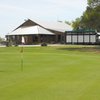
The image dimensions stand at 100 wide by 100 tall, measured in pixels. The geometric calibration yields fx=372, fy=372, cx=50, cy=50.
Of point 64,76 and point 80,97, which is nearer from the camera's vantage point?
point 80,97

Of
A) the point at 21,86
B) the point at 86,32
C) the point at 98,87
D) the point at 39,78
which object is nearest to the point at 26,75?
the point at 39,78

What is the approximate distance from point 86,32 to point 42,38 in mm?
12969

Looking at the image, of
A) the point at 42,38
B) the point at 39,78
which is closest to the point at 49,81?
the point at 39,78

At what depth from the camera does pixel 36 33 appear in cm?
8681

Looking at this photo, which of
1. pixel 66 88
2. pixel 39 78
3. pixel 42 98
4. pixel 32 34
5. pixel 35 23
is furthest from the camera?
pixel 35 23

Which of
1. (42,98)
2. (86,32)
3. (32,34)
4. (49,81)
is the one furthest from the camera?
(32,34)

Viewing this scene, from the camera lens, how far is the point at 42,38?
3533 inches

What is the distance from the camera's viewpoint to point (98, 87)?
15203 mm

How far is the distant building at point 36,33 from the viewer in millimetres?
88425

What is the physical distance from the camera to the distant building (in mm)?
88425

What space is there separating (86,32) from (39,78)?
64.2 metres

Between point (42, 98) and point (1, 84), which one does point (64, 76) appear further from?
point (42, 98)

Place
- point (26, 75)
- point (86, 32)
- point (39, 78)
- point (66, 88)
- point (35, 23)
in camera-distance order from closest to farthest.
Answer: point (66, 88) < point (39, 78) < point (26, 75) < point (86, 32) < point (35, 23)

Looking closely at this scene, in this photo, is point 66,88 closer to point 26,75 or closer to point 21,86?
point 21,86
